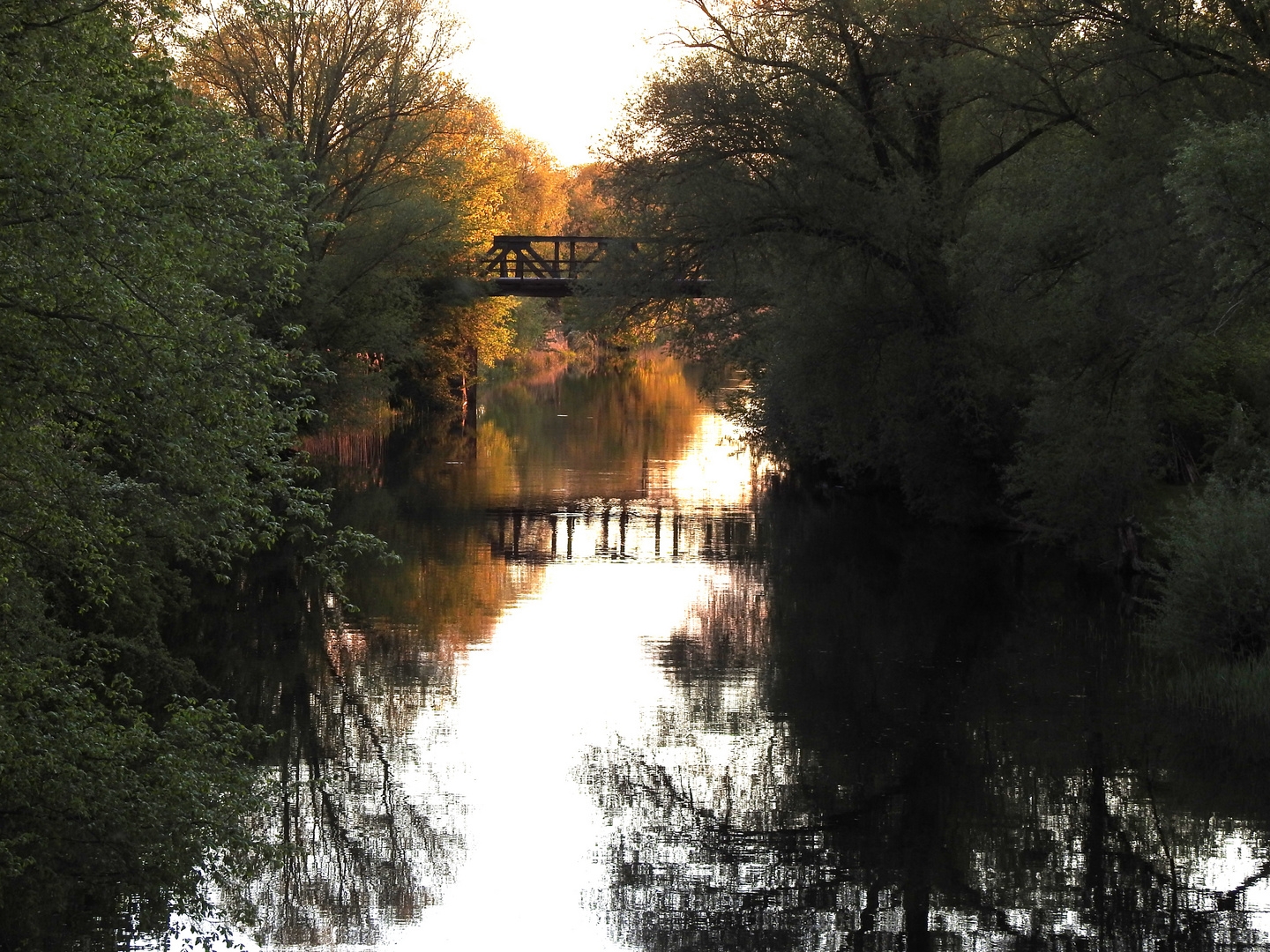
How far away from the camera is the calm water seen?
9.45 metres

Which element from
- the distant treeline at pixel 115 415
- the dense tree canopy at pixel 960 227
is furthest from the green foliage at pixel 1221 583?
the distant treeline at pixel 115 415

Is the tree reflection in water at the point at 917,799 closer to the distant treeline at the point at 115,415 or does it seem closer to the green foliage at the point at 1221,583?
the green foliage at the point at 1221,583

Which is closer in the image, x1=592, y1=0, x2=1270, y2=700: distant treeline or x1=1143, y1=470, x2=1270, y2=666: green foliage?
x1=1143, y1=470, x2=1270, y2=666: green foliage

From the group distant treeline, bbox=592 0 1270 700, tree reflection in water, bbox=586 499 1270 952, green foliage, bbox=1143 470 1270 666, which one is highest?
distant treeline, bbox=592 0 1270 700

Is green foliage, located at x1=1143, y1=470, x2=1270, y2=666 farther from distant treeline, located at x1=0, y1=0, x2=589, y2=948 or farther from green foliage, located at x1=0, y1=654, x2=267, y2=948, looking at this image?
green foliage, located at x1=0, y1=654, x2=267, y2=948

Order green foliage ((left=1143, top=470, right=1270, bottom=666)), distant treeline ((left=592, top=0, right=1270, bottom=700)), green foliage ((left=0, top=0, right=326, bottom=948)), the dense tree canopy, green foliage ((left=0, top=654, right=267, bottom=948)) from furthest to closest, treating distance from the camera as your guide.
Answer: the dense tree canopy, distant treeline ((left=592, top=0, right=1270, bottom=700)), green foliage ((left=1143, top=470, right=1270, bottom=666)), green foliage ((left=0, top=654, right=267, bottom=948)), green foliage ((left=0, top=0, right=326, bottom=948))

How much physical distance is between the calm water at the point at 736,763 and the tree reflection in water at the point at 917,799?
3cm

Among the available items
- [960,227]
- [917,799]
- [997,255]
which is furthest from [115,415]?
[960,227]

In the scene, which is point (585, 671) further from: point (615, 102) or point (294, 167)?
point (615, 102)

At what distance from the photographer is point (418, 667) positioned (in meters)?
15.3

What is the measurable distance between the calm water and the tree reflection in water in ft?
0.11

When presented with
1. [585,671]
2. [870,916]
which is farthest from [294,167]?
[585,671]

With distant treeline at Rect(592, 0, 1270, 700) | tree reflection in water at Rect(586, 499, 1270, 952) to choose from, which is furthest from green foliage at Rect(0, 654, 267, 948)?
distant treeline at Rect(592, 0, 1270, 700)

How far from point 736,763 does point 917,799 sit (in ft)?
5.26
